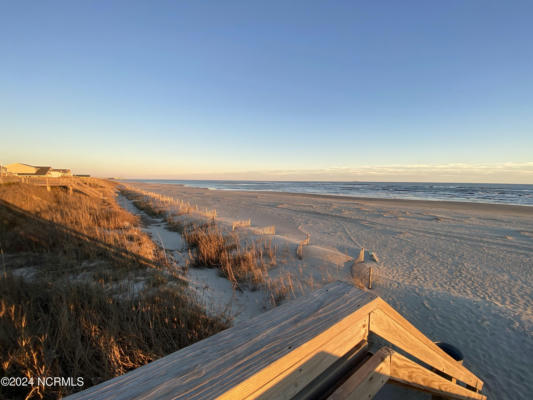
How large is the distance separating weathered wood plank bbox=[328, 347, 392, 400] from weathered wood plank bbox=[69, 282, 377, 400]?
14 cm

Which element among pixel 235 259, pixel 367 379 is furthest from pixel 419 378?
pixel 235 259

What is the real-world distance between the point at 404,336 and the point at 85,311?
315cm

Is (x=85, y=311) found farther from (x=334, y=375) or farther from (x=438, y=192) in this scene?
(x=438, y=192)

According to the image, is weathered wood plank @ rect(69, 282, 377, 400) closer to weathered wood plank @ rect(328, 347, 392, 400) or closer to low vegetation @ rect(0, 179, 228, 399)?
weathered wood plank @ rect(328, 347, 392, 400)

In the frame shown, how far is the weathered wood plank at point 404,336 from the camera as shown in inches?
48.3

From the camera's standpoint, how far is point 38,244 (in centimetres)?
502

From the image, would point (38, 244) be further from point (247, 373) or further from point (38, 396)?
point (247, 373)

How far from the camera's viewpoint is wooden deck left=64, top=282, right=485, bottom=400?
27.9 inches

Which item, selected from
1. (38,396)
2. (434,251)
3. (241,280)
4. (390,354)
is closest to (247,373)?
(390,354)

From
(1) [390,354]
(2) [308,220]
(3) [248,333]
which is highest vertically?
(3) [248,333]

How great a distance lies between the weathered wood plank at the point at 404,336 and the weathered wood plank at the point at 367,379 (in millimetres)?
107

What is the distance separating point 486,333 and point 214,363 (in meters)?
4.38

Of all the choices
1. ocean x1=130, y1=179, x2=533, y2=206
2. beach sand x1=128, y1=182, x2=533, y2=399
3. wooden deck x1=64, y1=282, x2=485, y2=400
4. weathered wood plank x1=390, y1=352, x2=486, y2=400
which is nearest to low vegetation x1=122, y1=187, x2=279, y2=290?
beach sand x1=128, y1=182, x2=533, y2=399

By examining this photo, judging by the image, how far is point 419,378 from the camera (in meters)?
1.38
